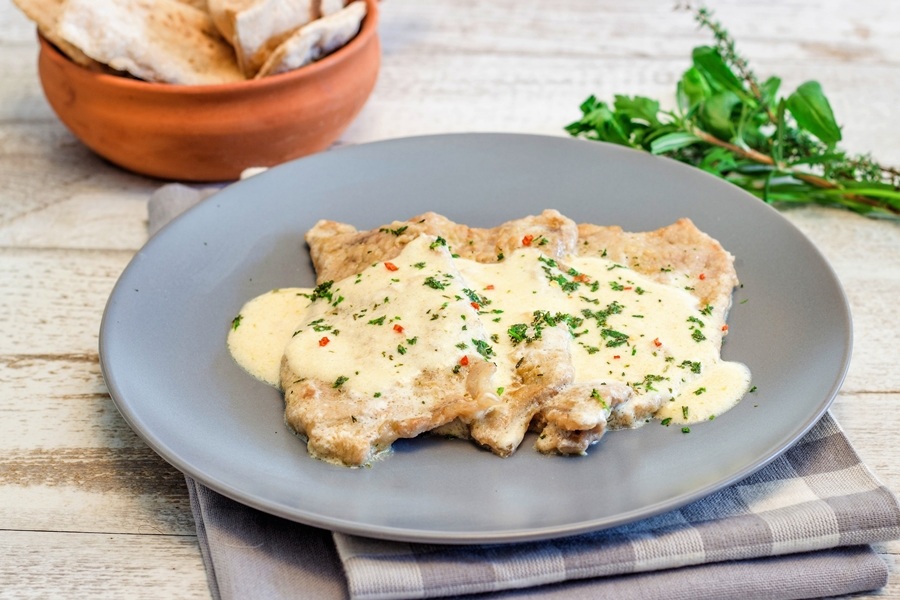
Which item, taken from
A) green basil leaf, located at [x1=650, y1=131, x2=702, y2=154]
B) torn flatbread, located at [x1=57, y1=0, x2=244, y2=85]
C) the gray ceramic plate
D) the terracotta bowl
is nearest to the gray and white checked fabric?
the gray ceramic plate

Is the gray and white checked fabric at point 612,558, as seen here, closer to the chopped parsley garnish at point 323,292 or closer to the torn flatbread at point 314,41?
the chopped parsley garnish at point 323,292

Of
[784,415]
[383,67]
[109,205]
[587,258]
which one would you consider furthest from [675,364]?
[383,67]

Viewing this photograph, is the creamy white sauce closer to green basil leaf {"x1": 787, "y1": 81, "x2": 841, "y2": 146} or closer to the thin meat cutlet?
the thin meat cutlet

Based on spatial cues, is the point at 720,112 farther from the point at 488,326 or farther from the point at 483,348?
the point at 483,348

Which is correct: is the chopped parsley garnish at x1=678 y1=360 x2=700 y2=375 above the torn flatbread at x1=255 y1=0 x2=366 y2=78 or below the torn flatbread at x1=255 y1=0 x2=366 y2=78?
above

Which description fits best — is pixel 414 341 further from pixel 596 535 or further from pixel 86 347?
pixel 86 347

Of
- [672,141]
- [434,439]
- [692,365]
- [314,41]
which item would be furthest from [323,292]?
[672,141]

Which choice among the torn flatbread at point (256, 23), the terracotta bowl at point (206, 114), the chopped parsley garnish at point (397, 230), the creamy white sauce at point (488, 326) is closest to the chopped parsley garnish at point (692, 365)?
the creamy white sauce at point (488, 326)
